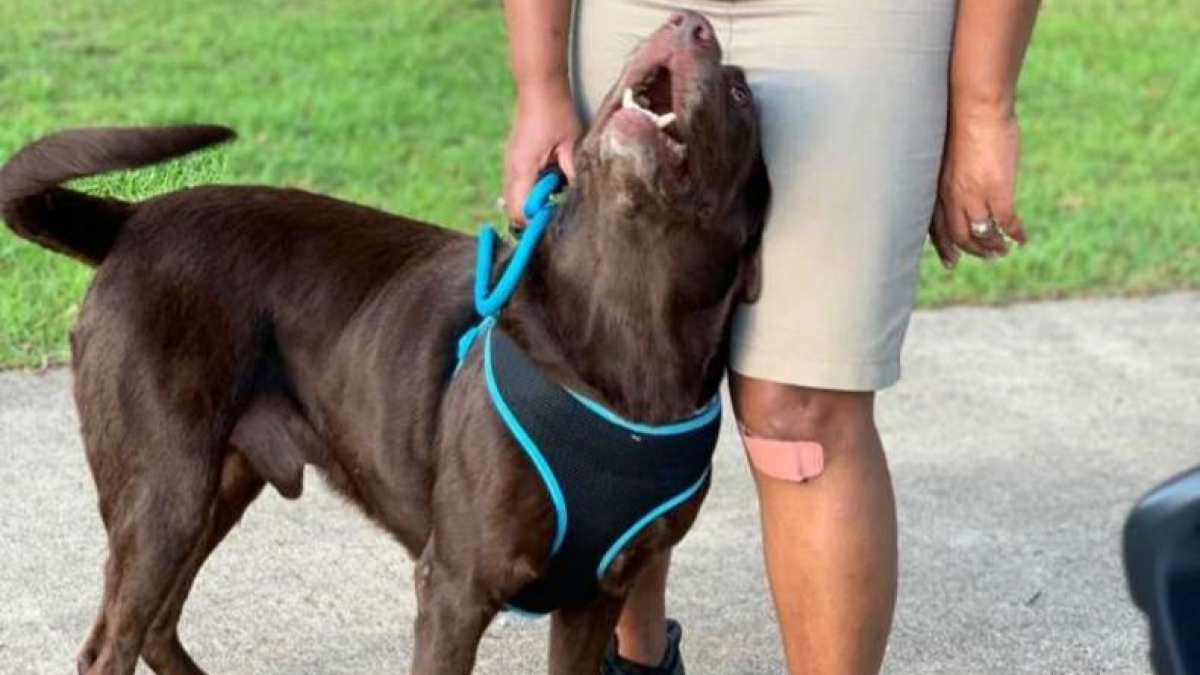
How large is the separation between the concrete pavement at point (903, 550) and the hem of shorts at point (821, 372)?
4.01 ft

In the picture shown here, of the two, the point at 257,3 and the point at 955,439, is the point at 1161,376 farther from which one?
the point at 257,3

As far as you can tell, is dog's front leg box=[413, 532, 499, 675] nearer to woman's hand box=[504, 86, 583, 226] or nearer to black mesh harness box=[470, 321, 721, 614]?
black mesh harness box=[470, 321, 721, 614]

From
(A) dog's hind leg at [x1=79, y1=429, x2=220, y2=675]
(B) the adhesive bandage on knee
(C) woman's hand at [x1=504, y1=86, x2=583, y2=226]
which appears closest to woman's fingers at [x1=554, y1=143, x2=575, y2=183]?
(C) woman's hand at [x1=504, y1=86, x2=583, y2=226]

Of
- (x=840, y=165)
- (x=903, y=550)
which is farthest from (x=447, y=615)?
(x=903, y=550)

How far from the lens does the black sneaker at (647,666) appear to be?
3980mm

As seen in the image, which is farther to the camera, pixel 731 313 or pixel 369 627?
pixel 369 627

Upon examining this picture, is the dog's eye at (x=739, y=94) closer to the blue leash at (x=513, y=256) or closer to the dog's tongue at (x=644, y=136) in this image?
the dog's tongue at (x=644, y=136)

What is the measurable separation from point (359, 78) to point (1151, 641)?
24.7 ft

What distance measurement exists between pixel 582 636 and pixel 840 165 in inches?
38.1

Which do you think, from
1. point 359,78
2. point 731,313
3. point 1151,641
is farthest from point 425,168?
point 1151,641

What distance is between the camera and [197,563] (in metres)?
3.90

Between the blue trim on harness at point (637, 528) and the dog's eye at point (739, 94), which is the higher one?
the dog's eye at point (739, 94)

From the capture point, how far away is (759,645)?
4.39 meters

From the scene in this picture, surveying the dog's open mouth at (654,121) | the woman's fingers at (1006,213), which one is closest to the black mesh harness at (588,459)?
the dog's open mouth at (654,121)
